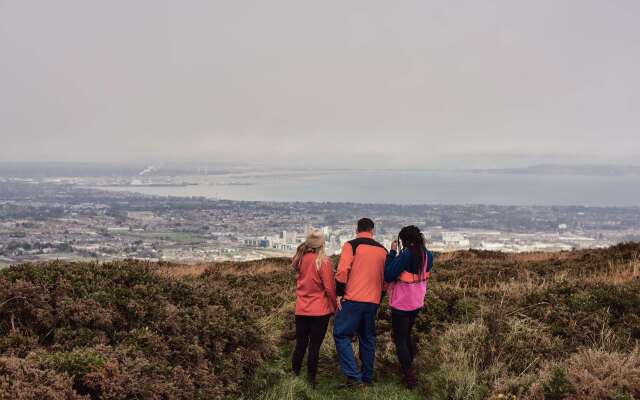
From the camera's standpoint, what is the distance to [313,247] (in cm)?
652

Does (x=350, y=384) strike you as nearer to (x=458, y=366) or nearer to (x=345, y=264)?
(x=458, y=366)

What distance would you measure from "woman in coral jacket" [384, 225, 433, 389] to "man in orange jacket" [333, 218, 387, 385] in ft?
0.57

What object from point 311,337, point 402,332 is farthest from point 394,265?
point 311,337

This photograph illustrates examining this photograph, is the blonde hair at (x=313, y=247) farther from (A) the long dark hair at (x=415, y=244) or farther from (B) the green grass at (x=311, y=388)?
(B) the green grass at (x=311, y=388)

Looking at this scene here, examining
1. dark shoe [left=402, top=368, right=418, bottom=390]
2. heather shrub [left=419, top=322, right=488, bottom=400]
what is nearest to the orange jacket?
dark shoe [left=402, top=368, right=418, bottom=390]

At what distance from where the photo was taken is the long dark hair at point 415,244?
20.5ft

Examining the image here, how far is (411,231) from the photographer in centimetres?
635

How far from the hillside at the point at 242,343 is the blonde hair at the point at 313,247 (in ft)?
3.96

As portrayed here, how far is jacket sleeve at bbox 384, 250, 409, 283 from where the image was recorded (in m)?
6.21

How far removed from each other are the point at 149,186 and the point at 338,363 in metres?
122

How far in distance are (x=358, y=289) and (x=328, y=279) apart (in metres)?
0.39

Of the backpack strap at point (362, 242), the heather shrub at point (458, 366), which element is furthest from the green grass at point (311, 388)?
the backpack strap at point (362, 242)

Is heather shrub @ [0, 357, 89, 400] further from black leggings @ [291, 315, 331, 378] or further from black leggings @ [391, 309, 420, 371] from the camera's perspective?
black leggings @ [391, 309, 420, 371]

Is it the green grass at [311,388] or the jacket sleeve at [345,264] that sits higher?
the jacket sleeve at [345,264]
